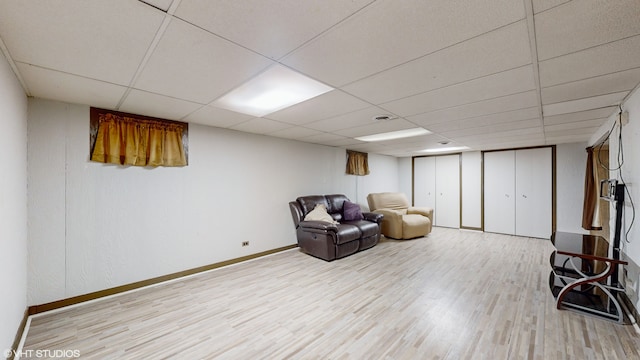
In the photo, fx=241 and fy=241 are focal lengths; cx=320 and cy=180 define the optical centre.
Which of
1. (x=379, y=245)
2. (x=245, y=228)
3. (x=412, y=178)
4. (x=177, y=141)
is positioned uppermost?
(x=177, y=141)

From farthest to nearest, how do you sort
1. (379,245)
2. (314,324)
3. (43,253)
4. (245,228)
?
(379,245) < (245,228) < (43,253) < (314,324)

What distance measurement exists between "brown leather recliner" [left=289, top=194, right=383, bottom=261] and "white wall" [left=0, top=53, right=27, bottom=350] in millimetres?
3144

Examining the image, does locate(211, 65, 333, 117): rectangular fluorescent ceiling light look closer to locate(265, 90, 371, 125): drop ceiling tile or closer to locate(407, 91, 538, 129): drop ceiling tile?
locate(265, 90, 371, 125): drop ceiling tile

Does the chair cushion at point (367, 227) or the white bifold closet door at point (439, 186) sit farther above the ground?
the white bifold closet door at point (439, 186)

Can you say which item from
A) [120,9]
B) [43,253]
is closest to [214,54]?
[120,9]

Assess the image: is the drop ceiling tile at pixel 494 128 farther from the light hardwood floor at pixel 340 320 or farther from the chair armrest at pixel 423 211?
the chair armrest at pixel 423 211

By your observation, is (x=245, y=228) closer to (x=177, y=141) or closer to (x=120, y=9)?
(x=177, y=141)

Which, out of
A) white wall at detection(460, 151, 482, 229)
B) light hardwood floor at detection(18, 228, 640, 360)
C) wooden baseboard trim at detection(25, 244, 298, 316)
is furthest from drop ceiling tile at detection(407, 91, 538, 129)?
white wall at detection(460, 151, 482, 229)

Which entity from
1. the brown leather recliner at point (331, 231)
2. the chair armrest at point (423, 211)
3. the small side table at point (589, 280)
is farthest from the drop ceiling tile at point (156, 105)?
the chair armrest at point (423, 211)

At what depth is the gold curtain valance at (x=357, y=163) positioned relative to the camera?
19.5ft

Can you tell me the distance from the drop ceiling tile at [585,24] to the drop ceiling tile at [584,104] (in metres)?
1.36

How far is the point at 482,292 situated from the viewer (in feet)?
9.27

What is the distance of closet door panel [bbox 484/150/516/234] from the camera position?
5.77m

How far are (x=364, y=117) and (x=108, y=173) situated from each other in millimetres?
3113
